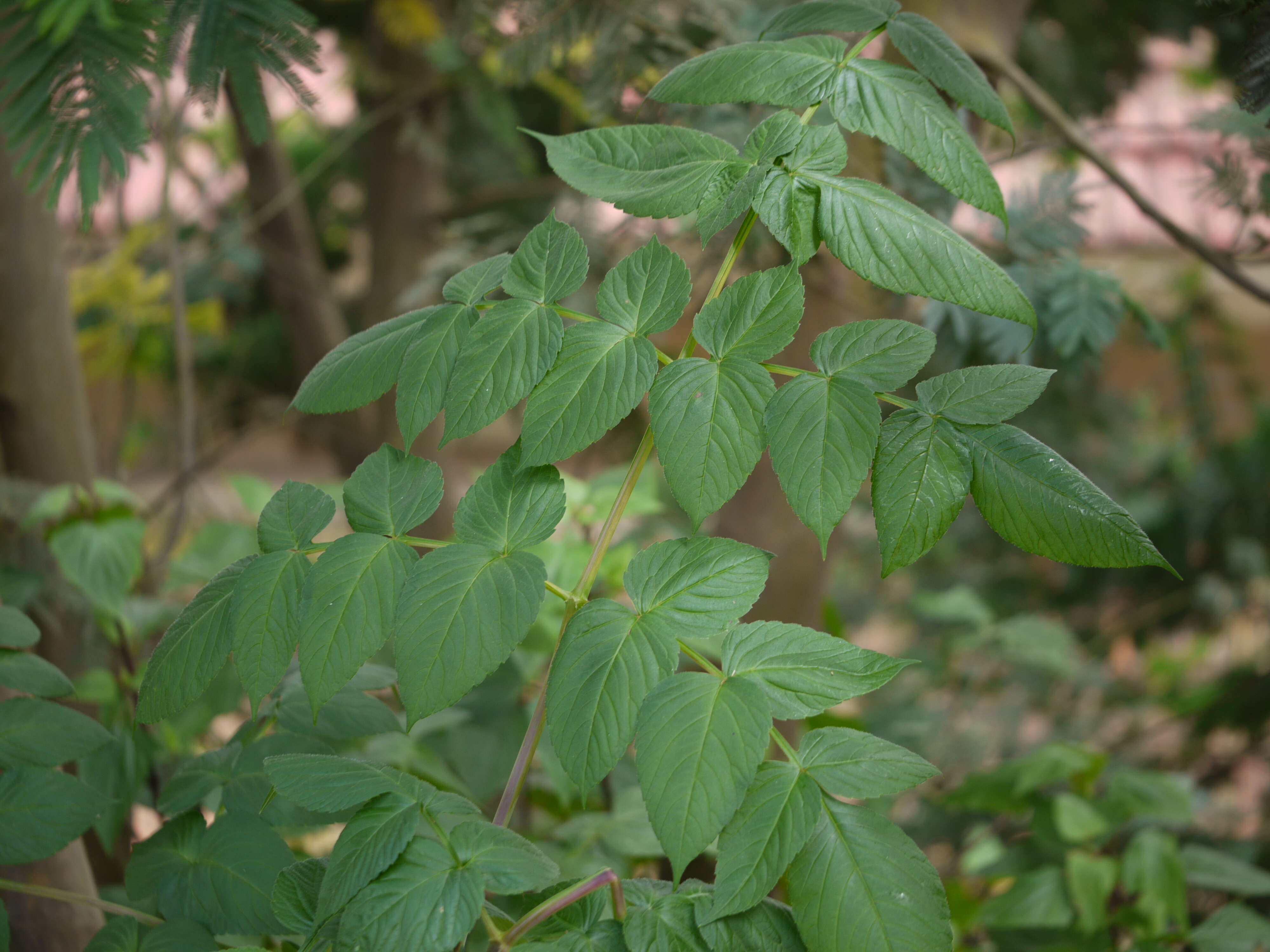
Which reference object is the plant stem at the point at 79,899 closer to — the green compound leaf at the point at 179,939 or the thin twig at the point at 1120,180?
the green compound leaf at the point at 179,939

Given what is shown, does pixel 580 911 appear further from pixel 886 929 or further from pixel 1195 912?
pixel 1195 912

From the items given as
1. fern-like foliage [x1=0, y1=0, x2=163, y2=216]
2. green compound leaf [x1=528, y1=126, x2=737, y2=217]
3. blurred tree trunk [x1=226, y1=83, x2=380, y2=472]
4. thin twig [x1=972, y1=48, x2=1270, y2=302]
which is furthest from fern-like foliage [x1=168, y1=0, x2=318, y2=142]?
blurred tree trunk [x1=226, y1=83, x2=380, y2=472]

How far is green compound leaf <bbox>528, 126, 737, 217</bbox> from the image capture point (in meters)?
0.38

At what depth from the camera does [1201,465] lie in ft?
5.11

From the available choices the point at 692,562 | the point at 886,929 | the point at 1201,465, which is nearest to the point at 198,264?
the point at 692,562

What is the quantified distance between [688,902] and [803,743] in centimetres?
7

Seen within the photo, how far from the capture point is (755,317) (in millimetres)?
364

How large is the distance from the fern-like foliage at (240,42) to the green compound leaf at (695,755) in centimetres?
42

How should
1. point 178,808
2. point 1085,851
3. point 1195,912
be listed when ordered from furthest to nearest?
point 1195,912
point 1085,851
point 178,808

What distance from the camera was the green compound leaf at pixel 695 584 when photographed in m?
0.34

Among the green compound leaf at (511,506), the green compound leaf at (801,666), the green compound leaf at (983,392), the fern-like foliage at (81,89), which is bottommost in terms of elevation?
the green compound leaf at (801,666)

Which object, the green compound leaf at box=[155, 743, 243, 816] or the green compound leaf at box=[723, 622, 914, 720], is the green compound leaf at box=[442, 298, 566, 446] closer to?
the green compound leaf at box=[723, 622, 914, 720]

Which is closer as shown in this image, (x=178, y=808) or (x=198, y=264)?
(x=178, y=808)

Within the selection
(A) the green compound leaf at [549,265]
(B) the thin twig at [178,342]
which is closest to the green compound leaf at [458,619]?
(A) the green compound leaf at [549,265]
